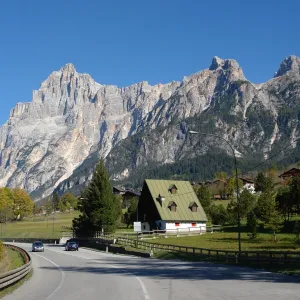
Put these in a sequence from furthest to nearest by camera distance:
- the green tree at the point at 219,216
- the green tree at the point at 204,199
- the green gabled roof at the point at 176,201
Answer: the green tree at the point at 204,199 → the green tree at the point at 219,216 → the green gabled roof at the point at 176,201

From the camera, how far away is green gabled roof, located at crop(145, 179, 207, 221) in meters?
87.8

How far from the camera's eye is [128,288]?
2183cm

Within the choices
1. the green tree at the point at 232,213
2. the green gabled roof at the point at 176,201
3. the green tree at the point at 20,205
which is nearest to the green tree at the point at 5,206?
the green tree at the point at 20,205

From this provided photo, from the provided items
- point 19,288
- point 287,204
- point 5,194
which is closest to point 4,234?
point 5,194

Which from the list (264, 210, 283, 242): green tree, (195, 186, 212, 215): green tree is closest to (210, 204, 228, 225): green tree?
(195, 186, 212, 215): green tree

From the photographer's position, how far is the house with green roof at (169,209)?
87000 millimetres

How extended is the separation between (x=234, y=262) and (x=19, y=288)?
66.7 ft

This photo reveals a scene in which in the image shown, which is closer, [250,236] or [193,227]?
[250,236]

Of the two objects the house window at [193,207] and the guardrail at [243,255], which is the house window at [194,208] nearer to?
the house window at [193,207]

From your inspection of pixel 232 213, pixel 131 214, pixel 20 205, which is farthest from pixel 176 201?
pixel 20 205

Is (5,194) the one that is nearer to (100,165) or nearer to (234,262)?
(100,165)

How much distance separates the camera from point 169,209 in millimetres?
88688

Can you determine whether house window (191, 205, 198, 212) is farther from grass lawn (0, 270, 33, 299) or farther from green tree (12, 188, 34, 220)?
green tree (12, 188, 34, 220)

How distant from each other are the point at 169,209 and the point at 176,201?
3308 mm
